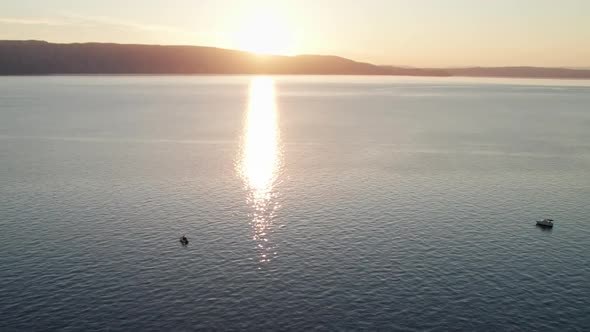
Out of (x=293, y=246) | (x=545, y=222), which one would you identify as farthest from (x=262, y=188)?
(x=545, y=222)

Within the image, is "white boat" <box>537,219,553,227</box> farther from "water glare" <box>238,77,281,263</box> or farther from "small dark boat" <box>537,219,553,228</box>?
"water glare" <box>238,77,281,263</box>

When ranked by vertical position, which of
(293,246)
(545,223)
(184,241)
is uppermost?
(545,223)

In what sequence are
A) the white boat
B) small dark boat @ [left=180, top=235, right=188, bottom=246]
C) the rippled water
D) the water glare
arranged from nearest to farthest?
the rippled water → small dark boat @ [left=180, top=235, right=188, bottom=246] → the water glare → the white boat

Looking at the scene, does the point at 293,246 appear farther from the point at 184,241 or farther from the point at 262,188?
the point at 262,188

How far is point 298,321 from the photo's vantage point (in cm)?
6888

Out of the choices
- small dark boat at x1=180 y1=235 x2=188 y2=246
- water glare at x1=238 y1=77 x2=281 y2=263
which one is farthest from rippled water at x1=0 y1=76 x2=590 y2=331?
small dark boat at x1=180 y1=235 x2=188 y2=246

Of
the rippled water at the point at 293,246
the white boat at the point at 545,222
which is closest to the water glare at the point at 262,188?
the rippled water at the point at 293,246

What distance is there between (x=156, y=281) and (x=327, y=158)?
10637cm

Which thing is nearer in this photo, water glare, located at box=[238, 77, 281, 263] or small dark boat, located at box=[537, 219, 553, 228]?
water glare, located at box=[238, 77, 281, 263]

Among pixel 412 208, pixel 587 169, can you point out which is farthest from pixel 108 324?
pixel 587 169

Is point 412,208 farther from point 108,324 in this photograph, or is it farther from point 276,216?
point 108,324

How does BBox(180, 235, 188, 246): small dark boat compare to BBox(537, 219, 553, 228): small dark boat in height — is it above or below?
below

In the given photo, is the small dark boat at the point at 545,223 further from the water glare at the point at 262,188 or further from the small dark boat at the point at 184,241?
the small dark boat at the point at 184,241

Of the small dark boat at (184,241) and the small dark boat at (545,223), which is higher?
the small dark boat at (545,223)
